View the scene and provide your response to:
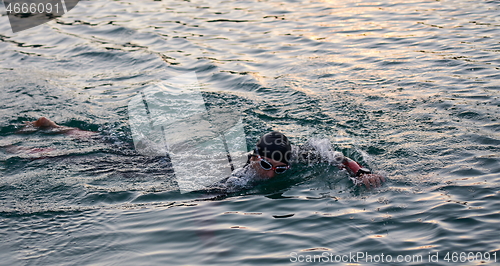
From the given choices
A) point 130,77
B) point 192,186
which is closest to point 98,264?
point 192,186

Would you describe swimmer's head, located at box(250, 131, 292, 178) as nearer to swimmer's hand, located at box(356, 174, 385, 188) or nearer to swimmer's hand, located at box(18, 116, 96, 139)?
swimmer's hand, located at box(356, 174, 385, 188)

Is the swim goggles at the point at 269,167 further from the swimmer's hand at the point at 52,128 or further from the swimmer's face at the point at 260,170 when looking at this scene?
the swimmer's hand at the point at 52,128

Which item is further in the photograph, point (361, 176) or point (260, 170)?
point (260, 170)

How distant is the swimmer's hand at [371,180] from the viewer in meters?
6.38

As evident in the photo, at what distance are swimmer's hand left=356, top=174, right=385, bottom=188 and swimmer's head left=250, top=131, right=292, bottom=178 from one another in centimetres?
102

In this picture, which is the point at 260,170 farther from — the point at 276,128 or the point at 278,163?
the point at 276,128

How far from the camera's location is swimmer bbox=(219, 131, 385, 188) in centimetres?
654

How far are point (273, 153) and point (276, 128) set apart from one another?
7.05 feet

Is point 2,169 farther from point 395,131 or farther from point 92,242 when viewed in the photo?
point 395,131

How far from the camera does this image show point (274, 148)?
260 inches

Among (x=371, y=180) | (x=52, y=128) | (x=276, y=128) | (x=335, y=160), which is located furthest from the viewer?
(x=52, y=128)

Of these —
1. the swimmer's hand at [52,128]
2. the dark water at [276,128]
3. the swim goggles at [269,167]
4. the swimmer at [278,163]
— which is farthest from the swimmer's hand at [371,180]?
the swimmer's hand at [52,128]

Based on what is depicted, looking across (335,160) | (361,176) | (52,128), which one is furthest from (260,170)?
(52,128)

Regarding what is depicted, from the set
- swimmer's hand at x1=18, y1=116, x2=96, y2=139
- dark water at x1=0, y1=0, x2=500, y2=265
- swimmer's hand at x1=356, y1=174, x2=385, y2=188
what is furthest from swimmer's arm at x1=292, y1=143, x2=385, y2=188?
swimmer's hand at x1=18, y1=116, x2=96, y2=139
